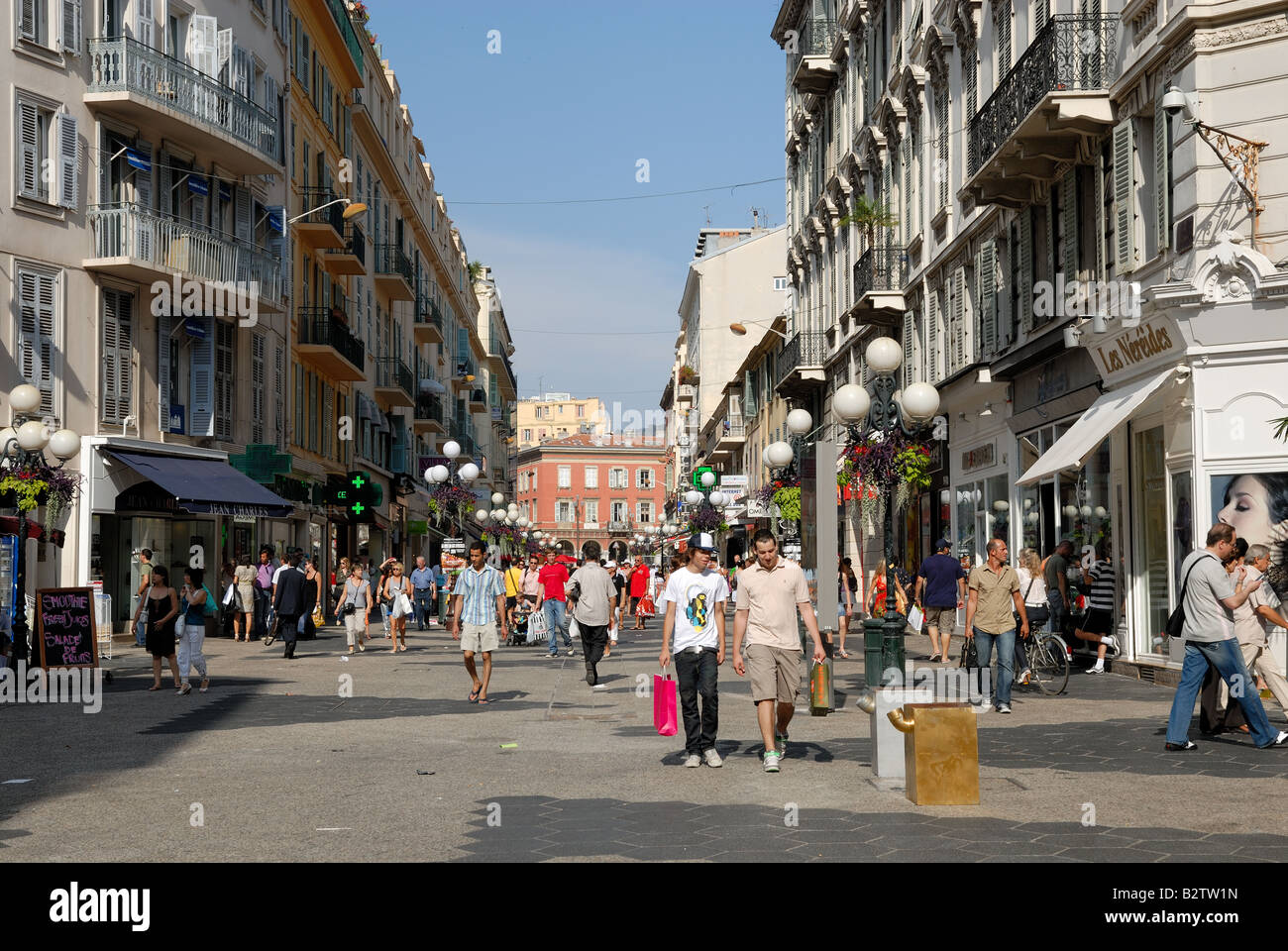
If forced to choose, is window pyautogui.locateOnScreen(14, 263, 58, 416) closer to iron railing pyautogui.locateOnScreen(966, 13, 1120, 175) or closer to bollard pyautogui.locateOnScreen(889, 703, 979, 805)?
iron railing pyautogui.locateOnScreen(966, 13, 1120, 175)

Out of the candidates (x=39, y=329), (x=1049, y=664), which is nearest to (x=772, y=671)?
(x=1049, y=664)

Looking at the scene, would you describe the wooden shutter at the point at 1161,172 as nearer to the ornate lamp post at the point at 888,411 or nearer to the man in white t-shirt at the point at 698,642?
the ornate lamp post at the point at 888,411

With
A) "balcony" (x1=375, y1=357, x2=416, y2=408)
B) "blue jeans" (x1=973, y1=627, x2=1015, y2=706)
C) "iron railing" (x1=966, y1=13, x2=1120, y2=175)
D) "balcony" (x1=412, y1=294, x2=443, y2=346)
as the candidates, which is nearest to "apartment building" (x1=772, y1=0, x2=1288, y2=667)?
"iron railing" (x1=966, y1=13, x2=1120, y2=175)

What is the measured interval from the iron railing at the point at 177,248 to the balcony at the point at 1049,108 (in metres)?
14.4

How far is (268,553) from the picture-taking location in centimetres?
3061

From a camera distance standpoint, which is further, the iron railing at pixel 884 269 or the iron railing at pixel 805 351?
the iron railing at pixel 805 351

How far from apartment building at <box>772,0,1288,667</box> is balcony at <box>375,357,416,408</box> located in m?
21.0

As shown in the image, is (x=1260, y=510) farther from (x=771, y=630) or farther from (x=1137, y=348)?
(x=771, y=630)

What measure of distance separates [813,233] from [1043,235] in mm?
20567

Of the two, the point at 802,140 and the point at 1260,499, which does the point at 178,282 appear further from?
the point at 802,140

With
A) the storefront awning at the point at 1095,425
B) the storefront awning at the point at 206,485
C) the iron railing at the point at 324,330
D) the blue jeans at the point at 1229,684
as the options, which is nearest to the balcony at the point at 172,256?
the storefront awning at the point at 206,485

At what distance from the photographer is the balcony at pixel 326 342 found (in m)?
37.6

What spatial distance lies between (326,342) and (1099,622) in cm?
2347

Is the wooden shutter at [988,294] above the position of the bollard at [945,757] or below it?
above
